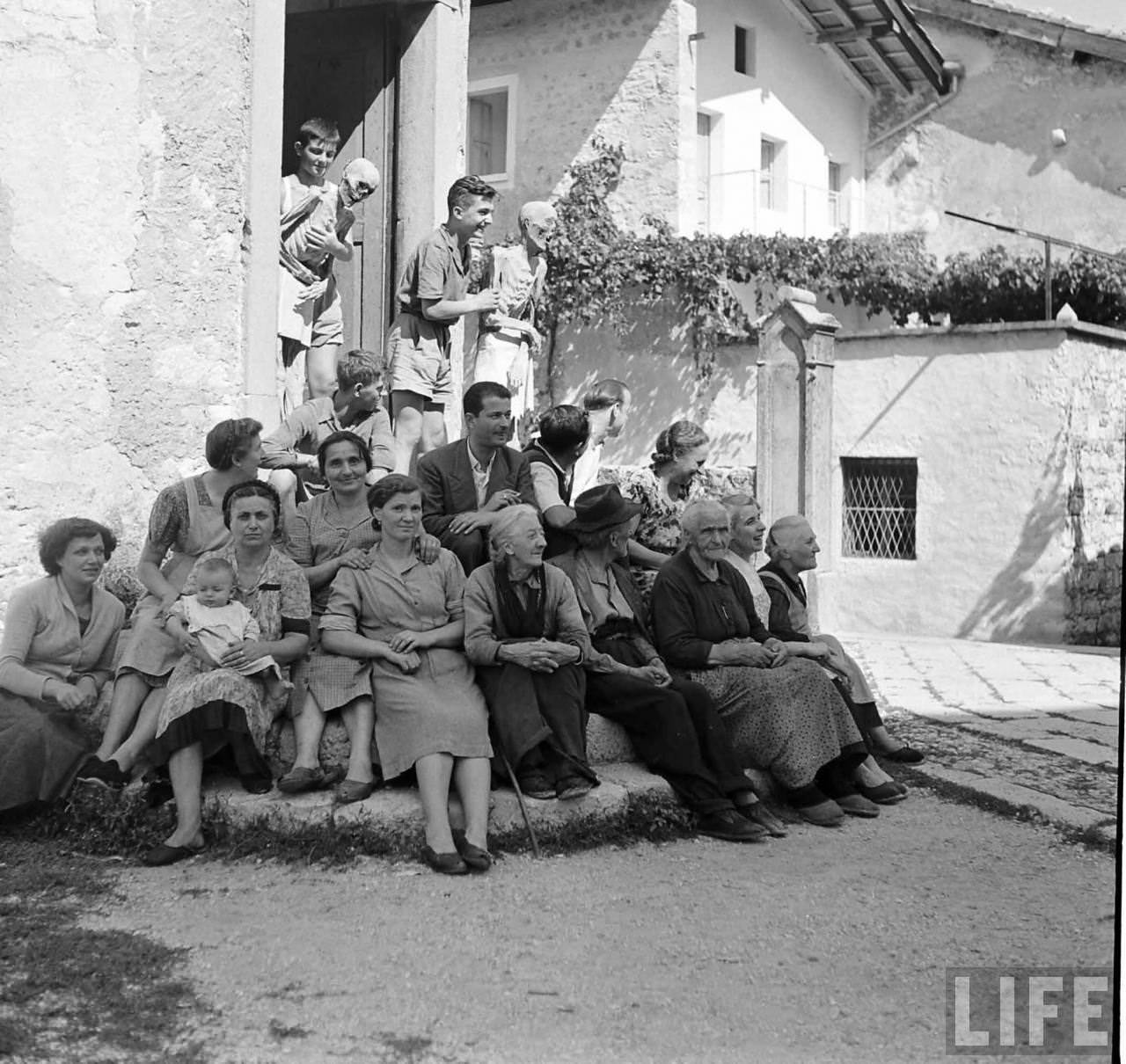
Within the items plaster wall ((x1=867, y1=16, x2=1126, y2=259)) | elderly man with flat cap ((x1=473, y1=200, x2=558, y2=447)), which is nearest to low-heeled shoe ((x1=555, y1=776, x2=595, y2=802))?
elderly man with flat cap ((x1=473, y1=200, x2=558, y2=447))

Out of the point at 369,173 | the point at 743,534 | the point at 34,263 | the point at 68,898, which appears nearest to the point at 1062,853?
the point at 743,534

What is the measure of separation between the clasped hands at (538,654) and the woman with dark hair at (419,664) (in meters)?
0.20

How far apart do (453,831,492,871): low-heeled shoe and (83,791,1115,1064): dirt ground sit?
0.31 feet

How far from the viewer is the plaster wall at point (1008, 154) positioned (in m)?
18.7

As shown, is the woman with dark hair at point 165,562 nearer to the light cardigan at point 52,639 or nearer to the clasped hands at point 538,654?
the light cardigan at point 52,639

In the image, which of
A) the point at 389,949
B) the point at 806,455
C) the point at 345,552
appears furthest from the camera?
the point at 806,455

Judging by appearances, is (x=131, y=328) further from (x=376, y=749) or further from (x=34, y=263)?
(x=376, y=749)

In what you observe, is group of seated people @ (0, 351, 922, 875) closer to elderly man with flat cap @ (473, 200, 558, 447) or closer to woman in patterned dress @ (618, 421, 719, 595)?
woman in patterned dress @ (618, 421, 719, 595)

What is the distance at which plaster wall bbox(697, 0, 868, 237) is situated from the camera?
18.3 m

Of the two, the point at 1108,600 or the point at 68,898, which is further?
the point at 1108,600

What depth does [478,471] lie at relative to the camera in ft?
21.5

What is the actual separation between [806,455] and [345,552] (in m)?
7.35

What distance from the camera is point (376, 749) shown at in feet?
17.9

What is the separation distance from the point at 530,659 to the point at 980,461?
1017cm
